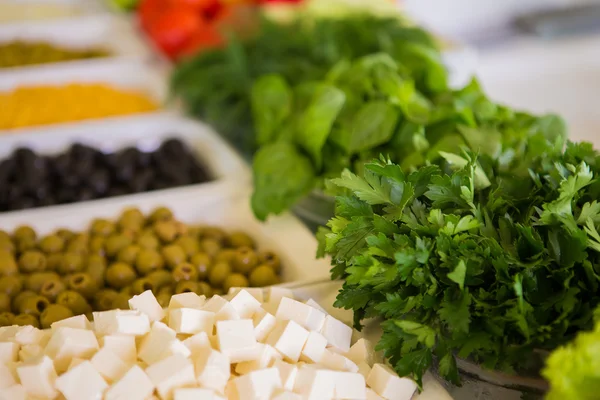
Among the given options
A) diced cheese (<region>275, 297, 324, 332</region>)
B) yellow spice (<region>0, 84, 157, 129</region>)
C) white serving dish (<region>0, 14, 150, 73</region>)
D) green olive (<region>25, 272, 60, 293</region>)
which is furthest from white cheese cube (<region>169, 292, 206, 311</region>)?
white serving dish (<region>0, 14, 150, 73</region>)

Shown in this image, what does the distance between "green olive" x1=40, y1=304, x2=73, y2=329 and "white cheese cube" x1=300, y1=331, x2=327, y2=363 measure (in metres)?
0.42

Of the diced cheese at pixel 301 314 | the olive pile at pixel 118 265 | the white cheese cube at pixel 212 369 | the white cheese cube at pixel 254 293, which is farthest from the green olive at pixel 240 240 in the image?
the white cheese cube at pixel 212 369

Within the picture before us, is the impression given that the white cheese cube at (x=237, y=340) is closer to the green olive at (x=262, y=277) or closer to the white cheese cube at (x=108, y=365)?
the white cheese cube at (x=108, y=365)

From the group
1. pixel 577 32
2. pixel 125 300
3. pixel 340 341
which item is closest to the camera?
pixel 340 341

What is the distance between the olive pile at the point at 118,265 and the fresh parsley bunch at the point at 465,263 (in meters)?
0.36

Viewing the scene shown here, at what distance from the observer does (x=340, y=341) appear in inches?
37.0

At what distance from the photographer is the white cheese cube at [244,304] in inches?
37.1

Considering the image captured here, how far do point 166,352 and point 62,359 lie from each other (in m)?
0.14

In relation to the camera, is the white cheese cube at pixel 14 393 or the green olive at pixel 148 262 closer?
the white cheese cube at pixel 14 393

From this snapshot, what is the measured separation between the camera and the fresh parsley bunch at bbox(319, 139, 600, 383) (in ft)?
2.70

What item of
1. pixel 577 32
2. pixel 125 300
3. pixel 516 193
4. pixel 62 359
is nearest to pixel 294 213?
pixel 125 300

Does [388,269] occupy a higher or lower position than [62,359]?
higher

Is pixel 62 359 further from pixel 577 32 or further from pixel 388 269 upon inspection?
pixel 577 32

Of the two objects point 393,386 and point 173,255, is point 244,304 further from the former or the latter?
point 173,255
